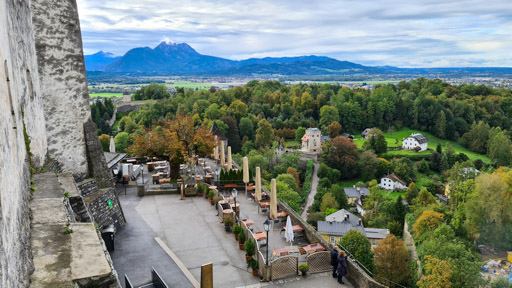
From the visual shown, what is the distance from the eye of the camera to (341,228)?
146ft

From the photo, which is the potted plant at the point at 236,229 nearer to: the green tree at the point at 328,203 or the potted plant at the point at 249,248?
the potted plant at the point at 249,248

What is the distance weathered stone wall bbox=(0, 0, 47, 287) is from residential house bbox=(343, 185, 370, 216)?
5360 cm

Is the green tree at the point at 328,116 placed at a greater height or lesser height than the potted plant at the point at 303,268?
lesser

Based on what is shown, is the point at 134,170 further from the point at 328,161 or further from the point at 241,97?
the point at 241,97

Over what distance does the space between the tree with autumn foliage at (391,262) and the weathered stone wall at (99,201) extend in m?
25.6

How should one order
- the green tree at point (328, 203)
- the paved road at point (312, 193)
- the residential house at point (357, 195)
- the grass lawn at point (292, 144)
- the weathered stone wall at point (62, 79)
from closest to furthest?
the weathered stone wall at point (62, 79) < the green tree at point (328, 203) < the paved road at point (312, 193) < the residential house at point (357, 195) < the grass lawn at point (292, 144)

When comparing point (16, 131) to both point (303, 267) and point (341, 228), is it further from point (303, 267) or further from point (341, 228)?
point (341, 228)

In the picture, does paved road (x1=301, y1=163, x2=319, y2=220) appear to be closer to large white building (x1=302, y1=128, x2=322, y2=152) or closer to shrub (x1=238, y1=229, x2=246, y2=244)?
large white building (x1=302, y1=128, x2=322, y2=152)

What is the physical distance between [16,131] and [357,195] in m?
59.0

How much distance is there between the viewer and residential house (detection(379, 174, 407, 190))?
66.6 meters

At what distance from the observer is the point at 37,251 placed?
668cm

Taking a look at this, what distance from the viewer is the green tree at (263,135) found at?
72.7 m

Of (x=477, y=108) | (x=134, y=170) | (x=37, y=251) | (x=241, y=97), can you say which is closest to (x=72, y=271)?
(x=37, y=251)

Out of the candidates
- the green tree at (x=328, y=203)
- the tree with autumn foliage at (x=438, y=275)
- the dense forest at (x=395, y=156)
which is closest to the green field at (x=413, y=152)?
the dense forest at (x=395, y=156)
